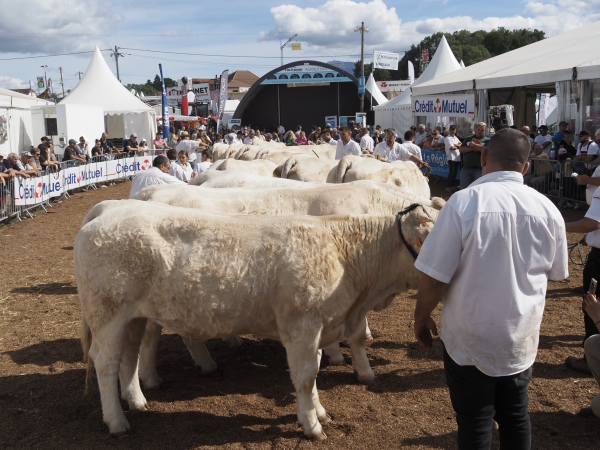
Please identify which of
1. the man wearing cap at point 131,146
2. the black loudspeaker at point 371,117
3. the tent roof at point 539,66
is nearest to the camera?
the tent roof at point 539,66

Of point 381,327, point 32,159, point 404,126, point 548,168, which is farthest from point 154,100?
point 381,327

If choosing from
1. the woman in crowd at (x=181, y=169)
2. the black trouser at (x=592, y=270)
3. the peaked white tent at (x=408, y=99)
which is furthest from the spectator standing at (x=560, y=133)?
the peaked white tent at (x=408, y=99)

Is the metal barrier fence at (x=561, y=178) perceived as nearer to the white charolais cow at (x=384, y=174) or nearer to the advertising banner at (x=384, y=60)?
the white charolais cow at (x=384, y=174)

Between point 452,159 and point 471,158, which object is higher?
point 471,158

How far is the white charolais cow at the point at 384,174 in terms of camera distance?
8.05 meters

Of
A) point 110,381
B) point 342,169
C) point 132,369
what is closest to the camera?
point 110,381

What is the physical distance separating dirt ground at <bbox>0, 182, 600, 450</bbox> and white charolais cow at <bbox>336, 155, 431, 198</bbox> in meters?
2.16

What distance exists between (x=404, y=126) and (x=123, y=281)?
24976 millimetres

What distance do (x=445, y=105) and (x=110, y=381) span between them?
15.7 m

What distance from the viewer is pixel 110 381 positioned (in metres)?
3.98

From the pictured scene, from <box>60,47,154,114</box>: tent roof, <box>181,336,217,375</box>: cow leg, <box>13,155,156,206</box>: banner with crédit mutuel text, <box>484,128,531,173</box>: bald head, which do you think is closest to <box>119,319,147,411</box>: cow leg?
<box>181,336,217,375</box>: cow leg

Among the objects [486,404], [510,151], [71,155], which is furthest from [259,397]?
[71,155]

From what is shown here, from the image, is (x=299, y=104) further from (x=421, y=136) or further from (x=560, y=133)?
(x=560, y=133)

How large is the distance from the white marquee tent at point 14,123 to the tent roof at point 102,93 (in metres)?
4.45
